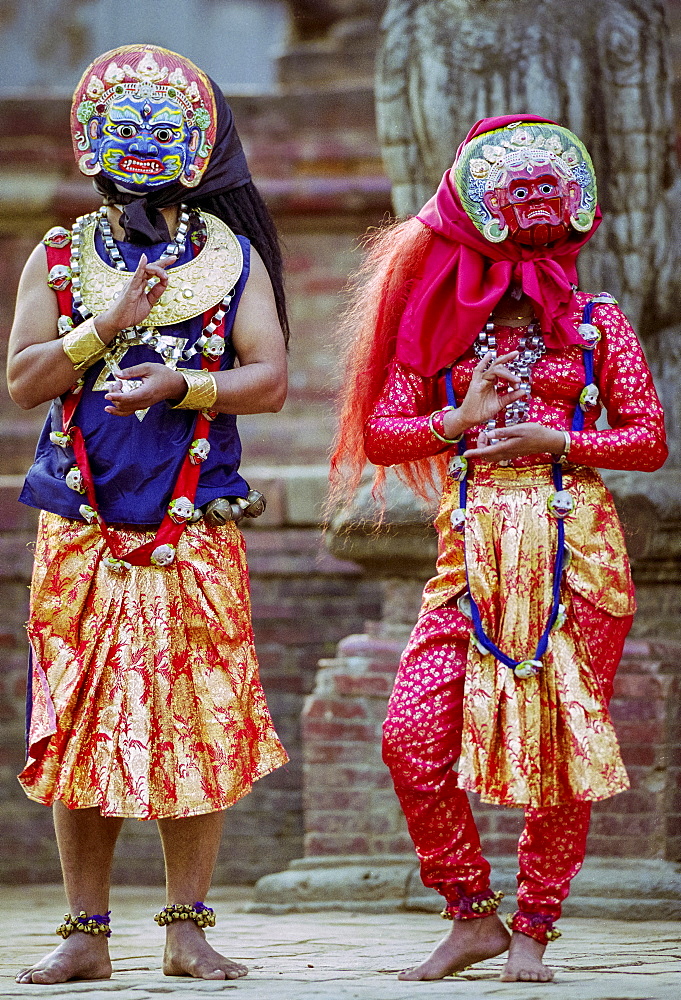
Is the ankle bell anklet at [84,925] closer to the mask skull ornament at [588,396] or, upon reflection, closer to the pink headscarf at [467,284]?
the pink headscarf at [467,284]

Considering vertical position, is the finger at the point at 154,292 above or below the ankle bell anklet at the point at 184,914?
above

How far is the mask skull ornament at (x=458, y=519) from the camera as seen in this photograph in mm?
3682

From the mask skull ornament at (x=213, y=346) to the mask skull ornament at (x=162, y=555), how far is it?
45 cm

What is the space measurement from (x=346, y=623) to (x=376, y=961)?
91.2 inches

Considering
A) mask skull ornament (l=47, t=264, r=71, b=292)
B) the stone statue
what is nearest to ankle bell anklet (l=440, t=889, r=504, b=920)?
mask skull ornament (l=47, t=264, r=71, b=292)

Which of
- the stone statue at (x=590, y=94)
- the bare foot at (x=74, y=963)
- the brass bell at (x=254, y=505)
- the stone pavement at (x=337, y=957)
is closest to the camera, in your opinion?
the stone pavement at (x=337, y=957)

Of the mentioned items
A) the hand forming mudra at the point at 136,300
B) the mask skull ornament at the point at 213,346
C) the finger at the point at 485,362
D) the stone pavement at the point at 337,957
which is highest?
the hand forming mudra at the point at 136,300

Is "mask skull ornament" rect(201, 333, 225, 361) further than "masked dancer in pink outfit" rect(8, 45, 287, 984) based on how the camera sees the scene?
Yes

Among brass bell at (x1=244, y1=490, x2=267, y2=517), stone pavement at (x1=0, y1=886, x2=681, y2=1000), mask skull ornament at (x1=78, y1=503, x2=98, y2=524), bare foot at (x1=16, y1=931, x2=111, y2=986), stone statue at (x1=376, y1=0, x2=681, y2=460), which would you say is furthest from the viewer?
stone statue at (x1=376, y1=0, x2=681, y2=460)

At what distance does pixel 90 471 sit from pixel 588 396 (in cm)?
113

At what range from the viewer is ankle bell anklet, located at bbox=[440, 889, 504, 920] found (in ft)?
11.8

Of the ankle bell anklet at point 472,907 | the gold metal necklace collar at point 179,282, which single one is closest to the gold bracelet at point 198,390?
the gold metal necklace collar at point 179,282

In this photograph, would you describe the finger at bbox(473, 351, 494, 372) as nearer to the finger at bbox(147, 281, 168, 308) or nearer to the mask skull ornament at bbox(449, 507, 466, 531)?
the mask skull ornament at bbox(449, 507, 466, 531)

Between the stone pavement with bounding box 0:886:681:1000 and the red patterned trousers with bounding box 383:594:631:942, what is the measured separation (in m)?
0.19
